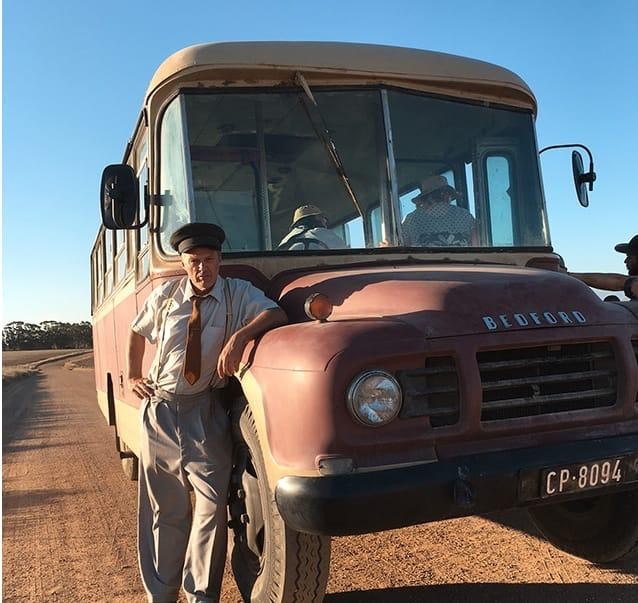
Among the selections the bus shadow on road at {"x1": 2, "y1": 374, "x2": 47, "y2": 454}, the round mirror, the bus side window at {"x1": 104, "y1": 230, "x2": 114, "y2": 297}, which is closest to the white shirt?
the round mirror

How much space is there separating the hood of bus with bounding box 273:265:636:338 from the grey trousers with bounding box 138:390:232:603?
0.72 m

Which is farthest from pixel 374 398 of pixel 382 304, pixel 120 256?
pixel 120 256

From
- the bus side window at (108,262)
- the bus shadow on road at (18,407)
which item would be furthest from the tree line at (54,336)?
the bus side window at (108,262)

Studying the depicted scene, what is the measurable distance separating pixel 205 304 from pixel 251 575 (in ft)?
4.44

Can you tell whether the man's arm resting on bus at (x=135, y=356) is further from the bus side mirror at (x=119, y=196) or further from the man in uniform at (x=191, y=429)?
the bus side mirror at (x=119, y=196)

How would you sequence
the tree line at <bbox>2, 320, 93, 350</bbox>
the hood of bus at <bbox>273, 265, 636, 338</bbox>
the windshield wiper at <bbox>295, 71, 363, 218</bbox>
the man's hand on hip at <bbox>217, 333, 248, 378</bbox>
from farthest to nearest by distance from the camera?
the tree line at <bbox>2, 320, 93, 350</bbox> < the windshield wiper at <bbox>295, 71, 363, 218</bbox> < the man's hand on hip at <bbox>217, 333, 248, 378</bbox> < the hood of bus at <bbox>273, 265, 636, 338</bbox>

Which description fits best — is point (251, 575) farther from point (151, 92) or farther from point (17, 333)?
point (17, 333)

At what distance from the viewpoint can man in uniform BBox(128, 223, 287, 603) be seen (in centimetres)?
346

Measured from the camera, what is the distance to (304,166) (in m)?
4.21

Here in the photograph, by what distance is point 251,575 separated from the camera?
11.3 feet

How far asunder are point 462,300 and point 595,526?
2.09 meters

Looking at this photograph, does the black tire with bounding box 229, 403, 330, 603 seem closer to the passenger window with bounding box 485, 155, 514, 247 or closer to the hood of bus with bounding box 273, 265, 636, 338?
the hood of bus with bounding box 273, 265, 636, 338

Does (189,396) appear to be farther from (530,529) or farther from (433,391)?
(530,529)

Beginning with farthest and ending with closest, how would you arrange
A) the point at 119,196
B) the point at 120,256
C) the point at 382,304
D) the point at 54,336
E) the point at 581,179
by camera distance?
the point at 54,336
the point at 120,256
the point at 581,179
the point at 119,196
the point at 382,304
